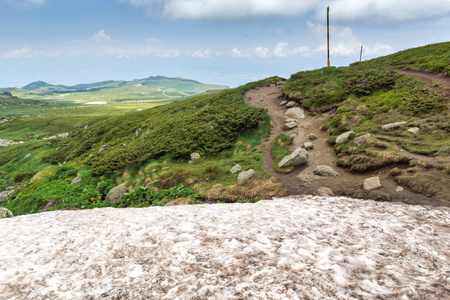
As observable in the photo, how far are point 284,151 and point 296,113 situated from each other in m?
9.80

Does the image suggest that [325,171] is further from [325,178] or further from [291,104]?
[291,104]

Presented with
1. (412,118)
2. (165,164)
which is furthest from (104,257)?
(412,118)

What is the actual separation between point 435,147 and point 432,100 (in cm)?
819

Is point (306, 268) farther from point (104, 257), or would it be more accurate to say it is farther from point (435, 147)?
point (435, 147)

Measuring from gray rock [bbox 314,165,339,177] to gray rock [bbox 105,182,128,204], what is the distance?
53.9 feet

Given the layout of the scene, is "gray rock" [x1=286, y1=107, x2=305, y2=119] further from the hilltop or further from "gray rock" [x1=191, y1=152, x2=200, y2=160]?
"gray rock" [x1=191, y1=152, x2=200, y2=160]

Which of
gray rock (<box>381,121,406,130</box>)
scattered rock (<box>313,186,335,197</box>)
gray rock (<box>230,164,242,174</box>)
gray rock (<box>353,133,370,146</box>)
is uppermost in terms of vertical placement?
gray rock (<box>381,121,406,130</box>)

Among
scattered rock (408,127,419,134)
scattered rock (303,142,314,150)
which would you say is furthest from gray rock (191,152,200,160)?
scattered rock (408,127,419,134)

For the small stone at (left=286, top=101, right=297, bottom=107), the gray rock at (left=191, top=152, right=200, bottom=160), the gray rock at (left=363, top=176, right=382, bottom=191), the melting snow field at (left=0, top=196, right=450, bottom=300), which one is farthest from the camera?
the small stone at (left=286, top=101, right=297, bottom=107)

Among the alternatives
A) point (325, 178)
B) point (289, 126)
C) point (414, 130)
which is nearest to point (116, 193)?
point (325, 178)

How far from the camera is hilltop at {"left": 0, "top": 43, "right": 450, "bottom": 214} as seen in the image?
1420 centimetres

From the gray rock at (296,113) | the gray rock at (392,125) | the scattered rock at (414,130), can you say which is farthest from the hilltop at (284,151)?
the gray rock at (296,113)

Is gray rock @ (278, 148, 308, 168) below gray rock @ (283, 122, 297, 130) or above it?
below

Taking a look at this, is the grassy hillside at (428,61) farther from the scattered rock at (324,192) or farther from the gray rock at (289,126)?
the scattered rock at (324,192)
